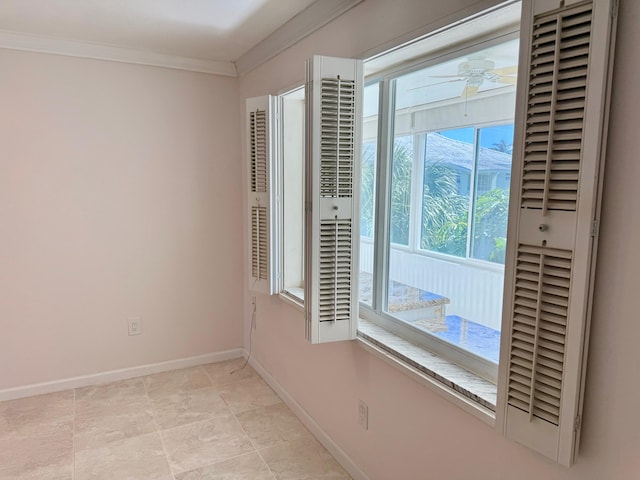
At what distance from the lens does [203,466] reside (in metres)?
2.28

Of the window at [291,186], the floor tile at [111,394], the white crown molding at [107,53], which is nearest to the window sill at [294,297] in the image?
the window at [291,186]

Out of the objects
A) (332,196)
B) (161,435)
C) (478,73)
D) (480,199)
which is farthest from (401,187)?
(161,435)

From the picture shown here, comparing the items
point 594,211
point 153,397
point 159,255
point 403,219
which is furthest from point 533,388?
point 159,255

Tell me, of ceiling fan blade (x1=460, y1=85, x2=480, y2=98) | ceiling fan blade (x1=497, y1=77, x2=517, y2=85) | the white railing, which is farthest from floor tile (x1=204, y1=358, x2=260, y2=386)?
ceiling fan blade (x1=497, y1=77, x2=517, y2=85)

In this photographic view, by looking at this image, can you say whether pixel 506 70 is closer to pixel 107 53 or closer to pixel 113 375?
pixel 107 53

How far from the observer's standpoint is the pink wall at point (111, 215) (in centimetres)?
287

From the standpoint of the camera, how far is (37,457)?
2332 millimetres

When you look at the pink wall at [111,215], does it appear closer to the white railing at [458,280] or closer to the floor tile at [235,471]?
the floor tile at [235,471]

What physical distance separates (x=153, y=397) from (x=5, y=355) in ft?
3.28

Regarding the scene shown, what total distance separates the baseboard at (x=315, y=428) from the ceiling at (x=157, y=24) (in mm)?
2178

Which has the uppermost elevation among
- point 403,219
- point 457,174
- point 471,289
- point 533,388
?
point 457,174

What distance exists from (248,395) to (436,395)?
68.3 inches

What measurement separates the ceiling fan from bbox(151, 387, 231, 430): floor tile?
2.30 m

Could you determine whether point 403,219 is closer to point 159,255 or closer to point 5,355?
point 159,255
